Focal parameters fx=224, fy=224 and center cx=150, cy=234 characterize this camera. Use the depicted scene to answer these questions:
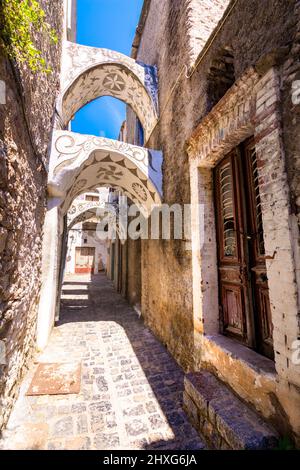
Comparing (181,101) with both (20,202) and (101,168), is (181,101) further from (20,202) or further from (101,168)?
(20,202)

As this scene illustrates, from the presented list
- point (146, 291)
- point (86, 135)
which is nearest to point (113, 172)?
point (86, 135)

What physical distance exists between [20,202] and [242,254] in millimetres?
2519

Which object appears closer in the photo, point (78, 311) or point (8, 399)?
point (8, 399)

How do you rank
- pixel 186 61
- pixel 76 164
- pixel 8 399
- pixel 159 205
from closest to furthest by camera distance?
pixel 8 399, pixel 186 61, pixel 76 164, pixel 159 205

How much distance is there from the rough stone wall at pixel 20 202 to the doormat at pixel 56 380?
268 mm

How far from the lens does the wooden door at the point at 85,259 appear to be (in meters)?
20.7

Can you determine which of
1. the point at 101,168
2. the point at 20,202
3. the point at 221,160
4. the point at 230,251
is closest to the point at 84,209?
the point at 101,168

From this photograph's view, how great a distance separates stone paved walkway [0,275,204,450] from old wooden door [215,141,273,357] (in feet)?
3.74

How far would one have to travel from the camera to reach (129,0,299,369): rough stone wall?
1939 millimetres

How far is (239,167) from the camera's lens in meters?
2.64

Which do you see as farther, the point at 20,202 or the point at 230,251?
the point at 230,251

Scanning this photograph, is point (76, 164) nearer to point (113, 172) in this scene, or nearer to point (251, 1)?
point (113, 172)

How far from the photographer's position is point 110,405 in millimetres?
2586

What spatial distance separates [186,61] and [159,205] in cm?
258
